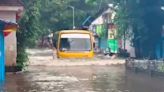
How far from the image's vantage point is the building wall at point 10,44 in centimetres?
3091

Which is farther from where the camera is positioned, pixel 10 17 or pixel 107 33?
pixel 107 33

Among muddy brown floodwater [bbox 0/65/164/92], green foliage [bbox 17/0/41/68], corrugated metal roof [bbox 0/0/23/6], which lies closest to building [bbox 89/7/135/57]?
green foliage [bbox 17/0/41/68]

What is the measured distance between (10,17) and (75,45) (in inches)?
533

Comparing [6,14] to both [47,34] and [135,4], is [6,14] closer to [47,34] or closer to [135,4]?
[135,4]

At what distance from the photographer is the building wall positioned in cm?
3091

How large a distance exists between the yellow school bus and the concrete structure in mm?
12616

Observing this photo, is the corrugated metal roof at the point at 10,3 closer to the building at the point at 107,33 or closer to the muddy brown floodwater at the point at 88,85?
the muddy brown floodwater at the point at 88,85

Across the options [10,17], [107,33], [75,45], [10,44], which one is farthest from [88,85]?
[107,33]

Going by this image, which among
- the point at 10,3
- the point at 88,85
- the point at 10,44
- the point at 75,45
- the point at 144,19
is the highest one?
the point at 10,3

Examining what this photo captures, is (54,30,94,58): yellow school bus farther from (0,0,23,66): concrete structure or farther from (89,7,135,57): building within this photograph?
(89,7,135,57): building

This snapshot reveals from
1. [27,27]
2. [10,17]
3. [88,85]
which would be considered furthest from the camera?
[27,27]

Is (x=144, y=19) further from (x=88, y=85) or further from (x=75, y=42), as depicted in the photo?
(x=88, y=85)

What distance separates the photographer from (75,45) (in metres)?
43.9

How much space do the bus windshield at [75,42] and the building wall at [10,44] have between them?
42.5ft
